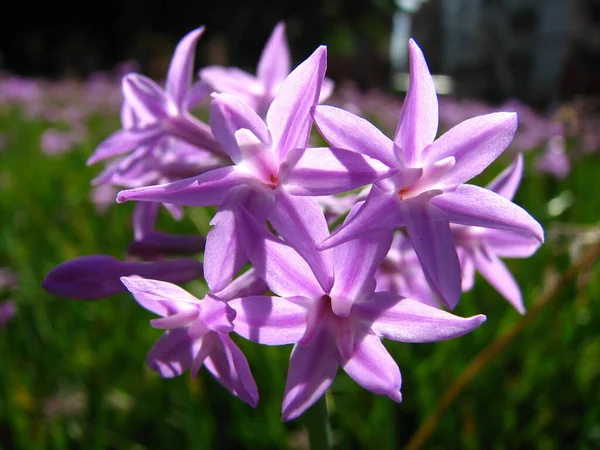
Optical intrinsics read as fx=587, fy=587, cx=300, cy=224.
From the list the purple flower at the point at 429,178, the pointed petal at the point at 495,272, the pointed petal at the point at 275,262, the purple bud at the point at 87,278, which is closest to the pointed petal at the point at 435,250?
the purple flower at the point at 429,178

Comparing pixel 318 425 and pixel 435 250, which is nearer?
pixel 435 250

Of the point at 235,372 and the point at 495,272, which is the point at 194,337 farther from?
the point at 495,272

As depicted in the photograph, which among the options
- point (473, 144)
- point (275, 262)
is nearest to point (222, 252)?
point (275, 262)

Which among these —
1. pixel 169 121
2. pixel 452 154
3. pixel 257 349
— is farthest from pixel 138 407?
pixel 452 154

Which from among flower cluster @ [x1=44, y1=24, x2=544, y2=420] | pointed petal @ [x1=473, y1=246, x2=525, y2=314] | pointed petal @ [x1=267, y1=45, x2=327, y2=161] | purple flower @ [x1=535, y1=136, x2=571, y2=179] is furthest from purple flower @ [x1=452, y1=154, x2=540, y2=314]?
purple flower @ [x1=535, y1=136, x2=571, y2=179]

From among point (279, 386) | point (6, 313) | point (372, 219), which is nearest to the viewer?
point (372, 219)

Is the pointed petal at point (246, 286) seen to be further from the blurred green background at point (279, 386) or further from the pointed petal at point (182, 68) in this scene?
the blurred green background at point (279, 386)

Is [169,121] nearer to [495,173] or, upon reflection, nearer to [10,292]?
[10,292]
